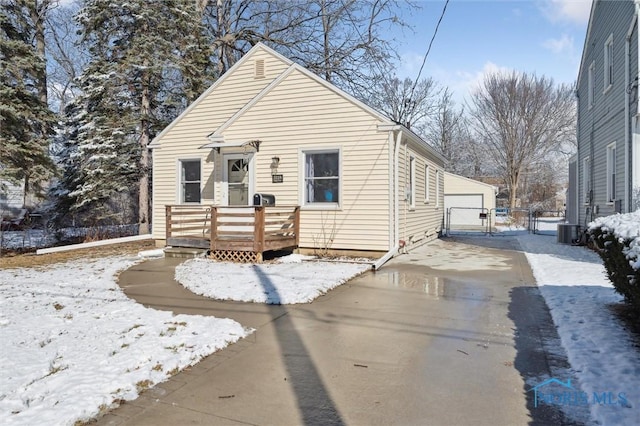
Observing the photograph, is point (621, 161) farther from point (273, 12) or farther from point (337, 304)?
point (273, 12)

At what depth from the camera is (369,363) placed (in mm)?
3703

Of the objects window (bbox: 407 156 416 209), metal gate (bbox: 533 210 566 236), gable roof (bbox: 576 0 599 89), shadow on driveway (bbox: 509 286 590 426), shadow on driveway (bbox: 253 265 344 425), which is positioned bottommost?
shadow on driveway (bbox: 253 265 344 425)

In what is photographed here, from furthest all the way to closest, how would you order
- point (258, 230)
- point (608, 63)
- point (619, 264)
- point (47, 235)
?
point (47, 235), point (608, 63), point (258, 230), point (619, 264)

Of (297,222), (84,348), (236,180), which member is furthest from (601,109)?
(84,348)

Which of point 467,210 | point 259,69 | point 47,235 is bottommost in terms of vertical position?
point 47,235

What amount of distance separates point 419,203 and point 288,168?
4583mm

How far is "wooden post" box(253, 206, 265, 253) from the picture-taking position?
920 centimetres

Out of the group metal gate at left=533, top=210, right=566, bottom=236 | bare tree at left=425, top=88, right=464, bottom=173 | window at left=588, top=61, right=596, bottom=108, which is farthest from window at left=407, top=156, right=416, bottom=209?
bare tree at left=425, top=88, right=464, bottom=173

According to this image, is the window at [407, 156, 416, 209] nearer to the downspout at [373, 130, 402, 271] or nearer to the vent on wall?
the downspout at [373, 130, 402, 271]

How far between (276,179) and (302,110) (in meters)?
1.85

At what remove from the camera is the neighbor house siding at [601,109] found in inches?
406

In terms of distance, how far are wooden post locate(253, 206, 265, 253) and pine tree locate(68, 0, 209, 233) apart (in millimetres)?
8614

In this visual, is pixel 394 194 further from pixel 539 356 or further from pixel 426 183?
pixel 539 356

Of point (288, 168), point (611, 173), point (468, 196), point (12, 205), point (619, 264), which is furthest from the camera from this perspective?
point (468, 196)
